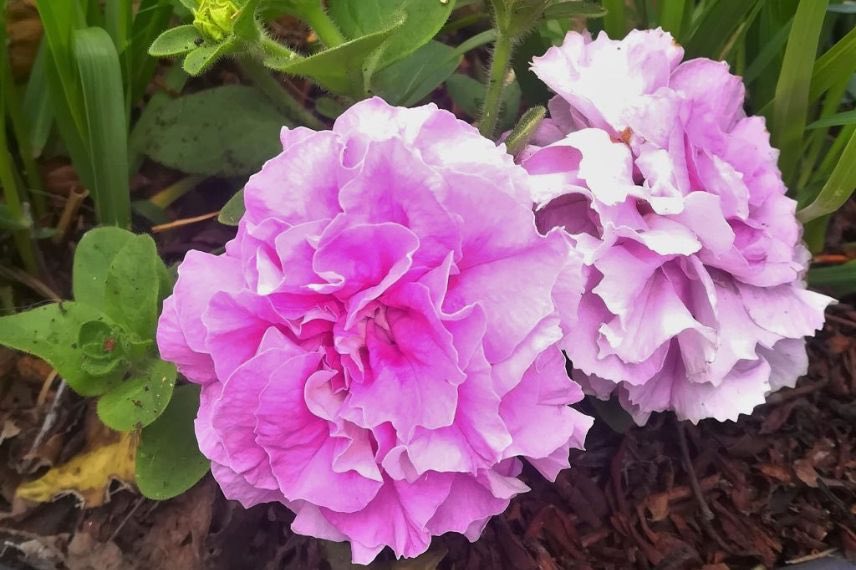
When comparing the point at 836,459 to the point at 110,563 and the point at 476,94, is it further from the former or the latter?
the point at 110,563

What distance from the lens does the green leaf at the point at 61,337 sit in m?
0.65

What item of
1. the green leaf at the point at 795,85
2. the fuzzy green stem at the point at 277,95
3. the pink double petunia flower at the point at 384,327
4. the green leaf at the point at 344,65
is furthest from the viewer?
the fuzzy green stem at the point at 277,95

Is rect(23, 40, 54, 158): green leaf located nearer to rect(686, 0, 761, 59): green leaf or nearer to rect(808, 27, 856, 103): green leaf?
rect(686, 0, 761, 59): green leaf

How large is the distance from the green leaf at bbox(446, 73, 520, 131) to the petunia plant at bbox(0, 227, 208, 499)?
41 cm

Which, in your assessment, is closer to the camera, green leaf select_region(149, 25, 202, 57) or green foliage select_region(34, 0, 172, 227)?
green leaf select_region(149, 25, 202, 57)

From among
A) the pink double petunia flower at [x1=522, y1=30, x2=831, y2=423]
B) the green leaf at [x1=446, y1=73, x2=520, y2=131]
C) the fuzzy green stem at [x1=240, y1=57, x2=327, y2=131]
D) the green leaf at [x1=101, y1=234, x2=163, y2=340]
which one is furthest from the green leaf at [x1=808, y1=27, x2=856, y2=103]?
the green leaf at [x1=101, y1=234, x2=163, y2=340]

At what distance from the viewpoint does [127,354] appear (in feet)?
2.18

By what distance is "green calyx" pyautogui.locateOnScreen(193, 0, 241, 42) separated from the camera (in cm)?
61

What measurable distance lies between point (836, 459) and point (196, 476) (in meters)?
0.71

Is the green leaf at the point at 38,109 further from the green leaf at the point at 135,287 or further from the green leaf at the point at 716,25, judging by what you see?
the green leaf at the point at 716,25

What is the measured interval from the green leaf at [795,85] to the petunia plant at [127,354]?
64cm

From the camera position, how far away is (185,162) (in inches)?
33.1

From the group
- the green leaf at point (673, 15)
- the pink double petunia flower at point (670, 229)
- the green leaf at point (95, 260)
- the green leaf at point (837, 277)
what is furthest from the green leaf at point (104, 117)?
the green leaf at point (837, 277)

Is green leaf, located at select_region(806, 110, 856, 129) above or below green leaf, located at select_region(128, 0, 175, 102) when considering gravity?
above
